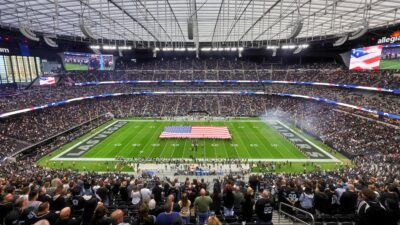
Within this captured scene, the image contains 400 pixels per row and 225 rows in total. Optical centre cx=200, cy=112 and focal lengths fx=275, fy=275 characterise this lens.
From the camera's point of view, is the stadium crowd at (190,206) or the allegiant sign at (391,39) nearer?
the stadium crowd at (190,206)

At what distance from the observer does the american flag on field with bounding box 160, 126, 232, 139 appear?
4159 cm

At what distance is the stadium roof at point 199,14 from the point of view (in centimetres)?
2655

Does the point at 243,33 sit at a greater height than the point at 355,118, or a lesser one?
greater

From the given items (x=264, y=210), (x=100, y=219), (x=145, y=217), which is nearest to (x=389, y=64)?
(x=264, y=210)

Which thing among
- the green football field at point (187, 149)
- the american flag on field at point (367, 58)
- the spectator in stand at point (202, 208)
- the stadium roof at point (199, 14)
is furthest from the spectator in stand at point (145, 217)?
the american flag on field at point (367, 58)

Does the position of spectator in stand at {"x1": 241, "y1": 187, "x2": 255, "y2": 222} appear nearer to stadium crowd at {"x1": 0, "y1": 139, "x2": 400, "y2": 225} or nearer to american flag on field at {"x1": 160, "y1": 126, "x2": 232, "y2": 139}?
stadium crowd at {"x1": 0, "y1": 139, "x2": 400, "y2": 225}

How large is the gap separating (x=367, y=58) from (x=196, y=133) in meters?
29.8

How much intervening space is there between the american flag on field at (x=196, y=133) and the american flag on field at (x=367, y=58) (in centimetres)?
2483

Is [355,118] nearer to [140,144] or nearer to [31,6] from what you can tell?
[140,144]

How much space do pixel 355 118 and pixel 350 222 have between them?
134ft

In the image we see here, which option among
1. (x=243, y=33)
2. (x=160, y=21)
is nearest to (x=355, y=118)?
(x=243, y=33)

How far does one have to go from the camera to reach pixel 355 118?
140 ft

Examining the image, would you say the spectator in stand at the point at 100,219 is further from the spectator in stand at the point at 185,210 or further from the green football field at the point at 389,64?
the green football field at the point at 389,64

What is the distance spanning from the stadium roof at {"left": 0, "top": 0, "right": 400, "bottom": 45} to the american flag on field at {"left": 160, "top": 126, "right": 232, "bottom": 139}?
1571 cm
